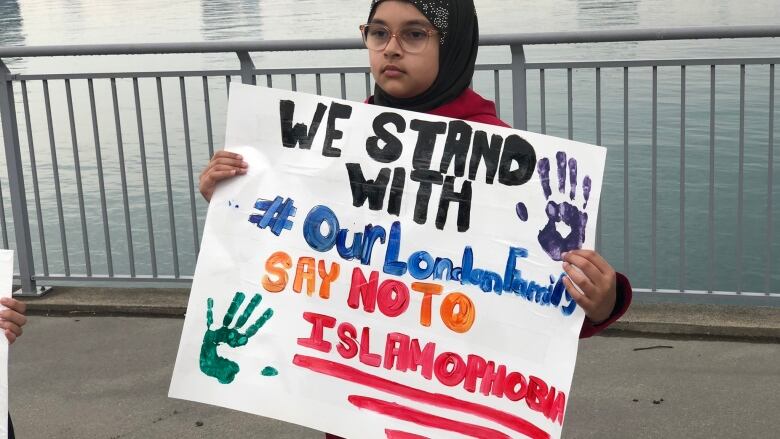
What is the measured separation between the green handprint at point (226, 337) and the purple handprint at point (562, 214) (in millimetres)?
635

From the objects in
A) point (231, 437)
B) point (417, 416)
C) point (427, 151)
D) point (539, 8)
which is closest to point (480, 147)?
point (427, 151)

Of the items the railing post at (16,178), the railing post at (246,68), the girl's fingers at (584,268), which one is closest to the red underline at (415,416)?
the girl's fingers at (584,268)

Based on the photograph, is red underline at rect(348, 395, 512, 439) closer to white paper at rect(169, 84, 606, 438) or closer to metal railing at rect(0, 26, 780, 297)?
Result: white paper at rect(169, 84, 606, 438)

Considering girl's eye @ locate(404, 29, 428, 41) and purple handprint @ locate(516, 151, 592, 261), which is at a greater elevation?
girl's eye @ locate(404, 29, 428, 41)

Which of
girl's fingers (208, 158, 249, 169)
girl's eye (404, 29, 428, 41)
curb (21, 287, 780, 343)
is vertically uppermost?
girl's eye (404, 29, 428, 41)

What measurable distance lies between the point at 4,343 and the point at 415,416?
3.11 feet

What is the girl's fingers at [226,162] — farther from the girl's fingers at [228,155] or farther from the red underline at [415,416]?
the red underline at [415,416]

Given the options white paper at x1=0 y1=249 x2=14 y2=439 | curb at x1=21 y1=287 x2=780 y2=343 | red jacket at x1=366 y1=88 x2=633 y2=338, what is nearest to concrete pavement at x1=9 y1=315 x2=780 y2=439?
curb at x1=21 y1=287 x2=780 y2=343

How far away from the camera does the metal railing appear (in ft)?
16.9

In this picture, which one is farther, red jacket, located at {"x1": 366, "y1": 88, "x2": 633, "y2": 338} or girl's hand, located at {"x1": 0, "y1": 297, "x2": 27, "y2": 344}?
girl's hand, located at {"x1": 0, "y1": 297, "x2": 27, "y2": 344}

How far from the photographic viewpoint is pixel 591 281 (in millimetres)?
2068

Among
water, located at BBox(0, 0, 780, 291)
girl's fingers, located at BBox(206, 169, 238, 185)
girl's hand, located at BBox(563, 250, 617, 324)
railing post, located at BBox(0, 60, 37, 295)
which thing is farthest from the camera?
water, located at BBox(0, 0, 780, 291)

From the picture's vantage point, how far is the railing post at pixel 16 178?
5.82m

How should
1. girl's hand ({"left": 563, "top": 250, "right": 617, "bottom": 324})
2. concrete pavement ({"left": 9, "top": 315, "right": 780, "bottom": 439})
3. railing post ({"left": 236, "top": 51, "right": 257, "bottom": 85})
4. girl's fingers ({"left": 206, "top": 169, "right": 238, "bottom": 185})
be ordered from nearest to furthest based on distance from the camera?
girl's hand ({"left": 563, "top": 250, "right": 617, "bottom": 324}) → girl's fingers ({"left": 206, "top": 169, "right": 238, "bottom": 185}) → concrete pavement ({"left": 9, "top": 315, "right": 780, "bottom": 439}) → railing post ({"left": 236, "top": 51, "right": 257, "bottom": 85})
